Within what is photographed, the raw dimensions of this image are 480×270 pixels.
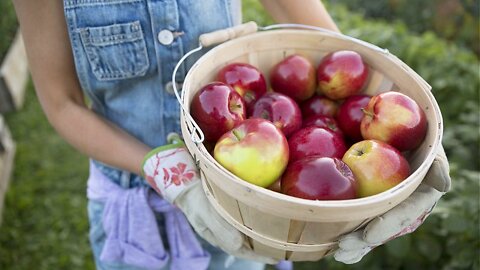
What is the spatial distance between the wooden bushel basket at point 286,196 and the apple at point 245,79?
3 centimetres

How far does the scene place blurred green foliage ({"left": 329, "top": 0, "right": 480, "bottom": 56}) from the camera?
3.61 m

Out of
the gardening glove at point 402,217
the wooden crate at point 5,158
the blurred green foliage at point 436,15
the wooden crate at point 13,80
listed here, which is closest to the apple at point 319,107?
the gardening glove at point 402,217

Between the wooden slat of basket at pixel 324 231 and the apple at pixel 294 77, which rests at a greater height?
the apple at pixel 294 77

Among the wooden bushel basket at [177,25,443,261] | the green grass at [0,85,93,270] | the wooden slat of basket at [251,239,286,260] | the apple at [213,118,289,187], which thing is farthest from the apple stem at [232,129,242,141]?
the green grass at [0,85,93,270]

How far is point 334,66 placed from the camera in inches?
47.1

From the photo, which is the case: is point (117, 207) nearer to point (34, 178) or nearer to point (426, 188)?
point (426, 188)

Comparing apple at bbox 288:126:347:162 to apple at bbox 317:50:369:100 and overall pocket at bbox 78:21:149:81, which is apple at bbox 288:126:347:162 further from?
overall pocket at bbox 78:21:149:81

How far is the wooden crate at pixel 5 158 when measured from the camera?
2754 millimetres

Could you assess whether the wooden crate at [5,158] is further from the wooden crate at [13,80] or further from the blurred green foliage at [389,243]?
the wooden crate at [13,80]

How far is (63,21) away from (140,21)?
0.56 feet

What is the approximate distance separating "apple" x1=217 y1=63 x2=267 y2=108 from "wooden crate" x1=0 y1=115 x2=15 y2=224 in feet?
6.54

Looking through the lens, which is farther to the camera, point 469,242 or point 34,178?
point 34,178

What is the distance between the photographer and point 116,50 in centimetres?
116

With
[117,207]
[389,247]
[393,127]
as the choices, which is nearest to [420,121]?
[393,127]
